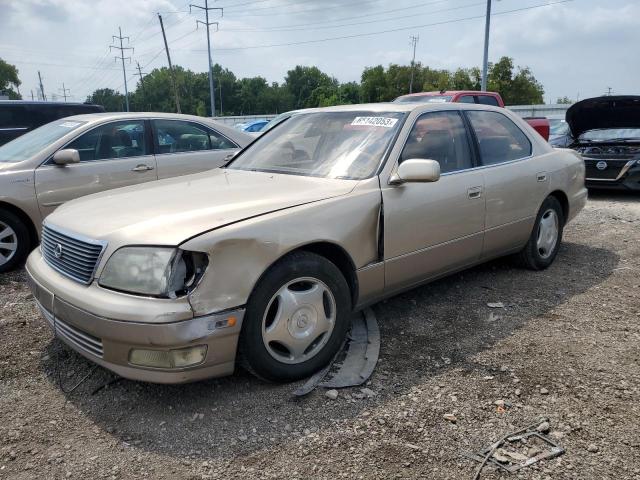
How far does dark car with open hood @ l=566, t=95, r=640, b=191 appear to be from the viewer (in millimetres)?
8602

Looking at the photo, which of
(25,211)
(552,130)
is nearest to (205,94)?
(552,130)

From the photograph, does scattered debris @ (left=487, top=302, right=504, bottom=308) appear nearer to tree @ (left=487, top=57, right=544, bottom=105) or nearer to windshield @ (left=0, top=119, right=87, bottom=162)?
windshield @ (left=0, top=119, right=87, bottom=162)

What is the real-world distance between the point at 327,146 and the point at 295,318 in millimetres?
1387

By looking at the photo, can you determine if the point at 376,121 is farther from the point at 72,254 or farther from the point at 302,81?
the point at 302,81

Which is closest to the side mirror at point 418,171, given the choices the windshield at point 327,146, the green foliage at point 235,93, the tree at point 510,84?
the windshield at point 327,146

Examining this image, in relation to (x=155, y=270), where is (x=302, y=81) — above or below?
above

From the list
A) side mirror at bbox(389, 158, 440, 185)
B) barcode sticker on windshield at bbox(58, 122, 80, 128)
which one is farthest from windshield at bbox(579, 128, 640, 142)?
barcode sticker on windshield at bbox(58, 122, 80, 128)

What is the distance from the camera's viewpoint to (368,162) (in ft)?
11.3

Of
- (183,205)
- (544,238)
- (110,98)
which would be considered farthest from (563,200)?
(110,98)

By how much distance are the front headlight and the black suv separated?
637 centimetres

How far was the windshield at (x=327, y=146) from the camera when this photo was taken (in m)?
3.47

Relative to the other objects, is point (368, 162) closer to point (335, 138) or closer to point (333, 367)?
point (335, 138)

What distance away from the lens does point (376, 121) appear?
371 cm

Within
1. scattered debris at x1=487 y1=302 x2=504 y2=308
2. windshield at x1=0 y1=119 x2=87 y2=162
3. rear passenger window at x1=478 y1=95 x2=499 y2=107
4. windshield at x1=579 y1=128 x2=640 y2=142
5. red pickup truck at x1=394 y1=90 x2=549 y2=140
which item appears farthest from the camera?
rear passenger window at x1=478 y1=95 x2=499 y2=107
